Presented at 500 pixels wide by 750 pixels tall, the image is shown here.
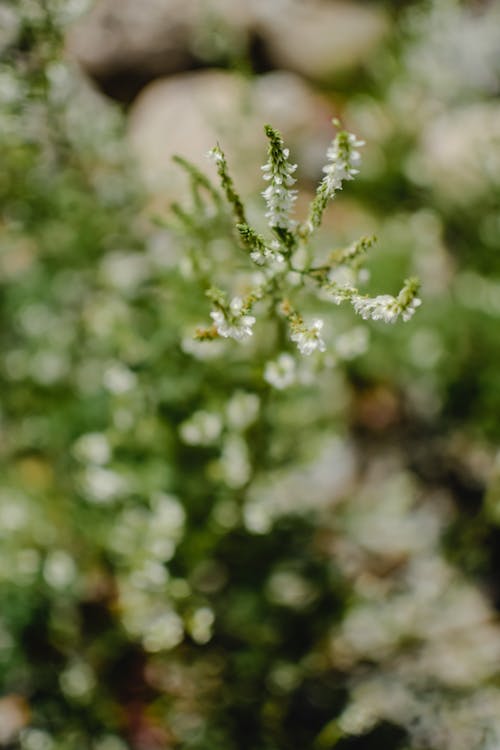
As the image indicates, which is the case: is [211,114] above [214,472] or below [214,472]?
above

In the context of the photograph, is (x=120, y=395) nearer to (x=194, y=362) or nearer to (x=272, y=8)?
(x=194, y=362)

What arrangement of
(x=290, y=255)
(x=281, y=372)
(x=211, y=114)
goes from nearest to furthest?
(x=290, y=255) → (x=281, y=372) → (x=211, y=114)

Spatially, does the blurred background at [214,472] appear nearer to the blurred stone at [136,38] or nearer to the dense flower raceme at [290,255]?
the dense flower raceme at [290,255]

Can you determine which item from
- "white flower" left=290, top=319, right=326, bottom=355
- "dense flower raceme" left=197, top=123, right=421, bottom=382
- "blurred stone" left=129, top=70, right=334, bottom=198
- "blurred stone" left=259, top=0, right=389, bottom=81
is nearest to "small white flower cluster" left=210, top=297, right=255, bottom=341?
"dense flower raceme" left=197, top=123, right=421, bottom=382

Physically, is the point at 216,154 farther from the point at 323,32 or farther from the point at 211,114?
the point at 323,32

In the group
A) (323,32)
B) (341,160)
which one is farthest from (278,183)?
(323,32)

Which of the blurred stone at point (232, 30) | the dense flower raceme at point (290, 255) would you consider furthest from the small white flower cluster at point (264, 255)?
the blurred stone at point (232, 30)

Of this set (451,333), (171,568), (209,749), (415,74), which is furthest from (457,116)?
(209,749)
